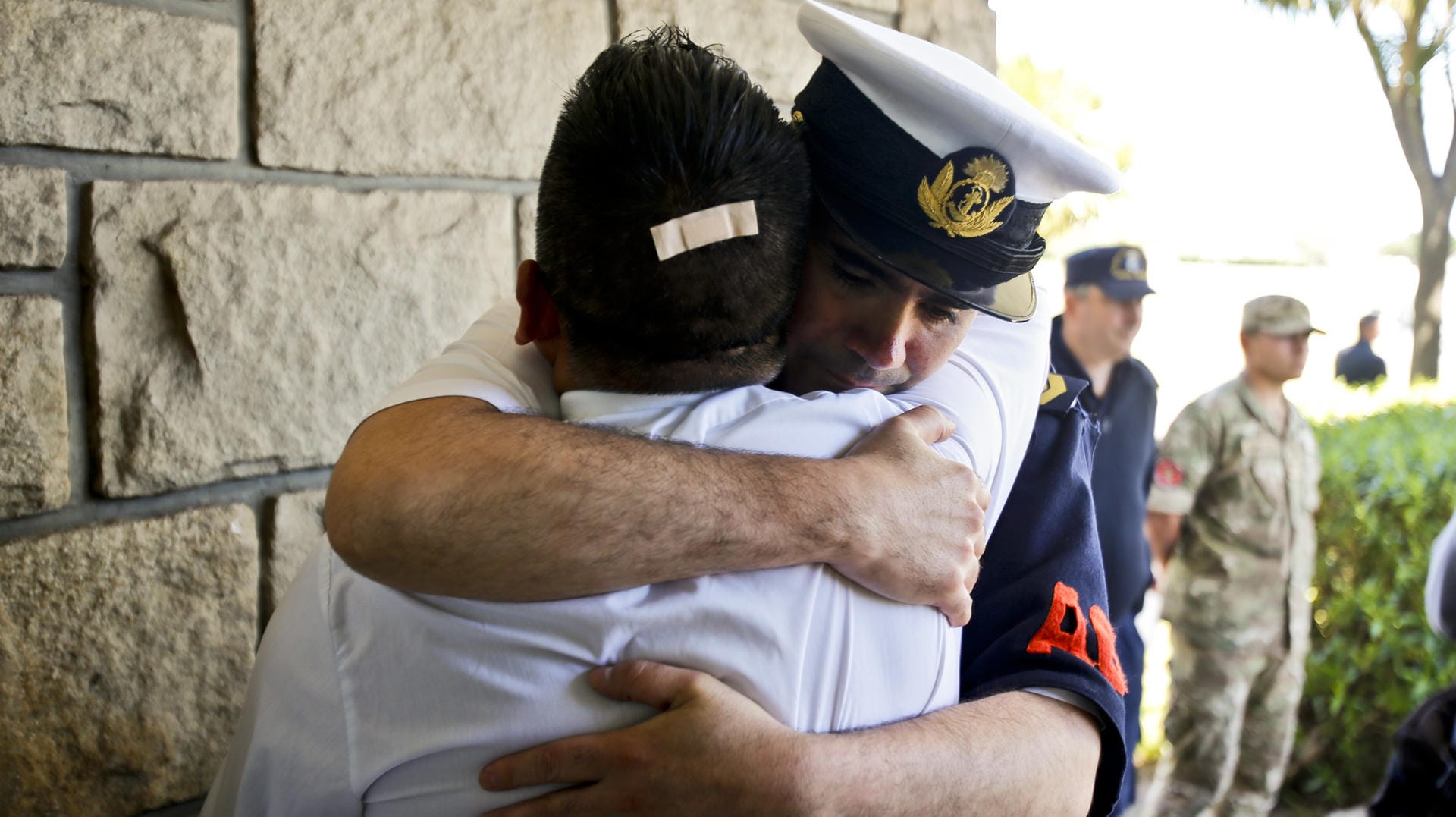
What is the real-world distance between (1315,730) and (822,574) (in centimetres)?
531

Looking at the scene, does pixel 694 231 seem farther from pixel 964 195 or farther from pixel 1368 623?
pixel 1368 623

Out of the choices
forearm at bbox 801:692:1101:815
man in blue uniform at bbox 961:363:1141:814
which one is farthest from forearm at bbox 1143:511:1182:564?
forearm at bbox 801:692:1101:815

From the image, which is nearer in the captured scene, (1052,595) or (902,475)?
(902,475)

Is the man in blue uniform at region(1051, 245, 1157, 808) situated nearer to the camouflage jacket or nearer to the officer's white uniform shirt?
the camouflage jacket

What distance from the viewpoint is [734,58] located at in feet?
7.20

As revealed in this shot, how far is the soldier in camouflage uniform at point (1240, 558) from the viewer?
452 cm

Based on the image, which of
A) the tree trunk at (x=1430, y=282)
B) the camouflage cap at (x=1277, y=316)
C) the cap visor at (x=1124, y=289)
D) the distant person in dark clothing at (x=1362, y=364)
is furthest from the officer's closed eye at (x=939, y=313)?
the tree trunk at (x=1430, y=282)

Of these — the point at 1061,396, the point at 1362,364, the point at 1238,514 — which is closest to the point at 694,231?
the point at 1061,396

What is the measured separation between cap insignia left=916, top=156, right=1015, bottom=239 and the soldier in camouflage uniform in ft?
11.5

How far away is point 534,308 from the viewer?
1.22 m

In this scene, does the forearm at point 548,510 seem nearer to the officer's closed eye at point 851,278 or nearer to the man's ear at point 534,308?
the man's ear at point 534,308

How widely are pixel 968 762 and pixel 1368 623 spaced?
501cm

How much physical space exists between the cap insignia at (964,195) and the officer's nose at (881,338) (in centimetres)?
13

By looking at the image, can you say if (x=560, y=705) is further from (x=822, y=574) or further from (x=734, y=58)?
(x=734, y=58)
